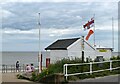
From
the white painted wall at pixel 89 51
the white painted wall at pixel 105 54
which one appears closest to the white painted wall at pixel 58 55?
the white painted wall at pixel 89 51

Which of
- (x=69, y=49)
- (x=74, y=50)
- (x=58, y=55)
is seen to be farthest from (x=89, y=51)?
(x=58, y=55)

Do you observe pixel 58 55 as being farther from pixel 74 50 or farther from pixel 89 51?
pixel 89 51

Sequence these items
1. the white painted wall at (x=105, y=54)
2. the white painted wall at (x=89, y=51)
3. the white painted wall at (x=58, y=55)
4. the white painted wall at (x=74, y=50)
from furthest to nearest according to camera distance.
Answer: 1. the white painted wall at (x=105, y=54)
2. the white painted wall at (x=89, y=51)
3. the white painted wall at (x=58, y=55)
4. the white painted wall at (x=74, y=50)

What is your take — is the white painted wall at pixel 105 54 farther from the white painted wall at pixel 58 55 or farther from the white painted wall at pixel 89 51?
the white painted wall at pixel 58 55

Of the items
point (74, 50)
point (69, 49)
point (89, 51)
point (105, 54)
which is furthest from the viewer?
point (105, 54)

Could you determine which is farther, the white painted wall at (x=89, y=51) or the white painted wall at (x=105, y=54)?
the white painted wall at (x=105, y=54)

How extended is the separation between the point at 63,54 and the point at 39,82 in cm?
1437

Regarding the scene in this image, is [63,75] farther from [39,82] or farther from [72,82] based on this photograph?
[39,82]

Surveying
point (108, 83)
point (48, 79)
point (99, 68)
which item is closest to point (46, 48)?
point (99, 68)

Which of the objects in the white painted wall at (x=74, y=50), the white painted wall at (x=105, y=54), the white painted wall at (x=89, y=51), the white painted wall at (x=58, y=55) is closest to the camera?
the white painted wall at (x=74, y=50)

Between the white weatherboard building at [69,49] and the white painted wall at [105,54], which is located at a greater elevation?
the white weatherboard building at [69,49]

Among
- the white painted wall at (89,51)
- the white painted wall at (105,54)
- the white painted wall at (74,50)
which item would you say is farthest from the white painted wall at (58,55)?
the white painted wall at (105,54)

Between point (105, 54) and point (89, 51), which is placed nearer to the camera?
point (89, 51)

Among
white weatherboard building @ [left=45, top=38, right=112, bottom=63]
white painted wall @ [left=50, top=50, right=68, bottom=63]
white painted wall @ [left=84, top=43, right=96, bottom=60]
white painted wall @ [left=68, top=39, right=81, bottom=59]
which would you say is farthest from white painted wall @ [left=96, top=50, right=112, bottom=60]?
white painted wall @ [left=50, top=50, right=68, bottom=63]
